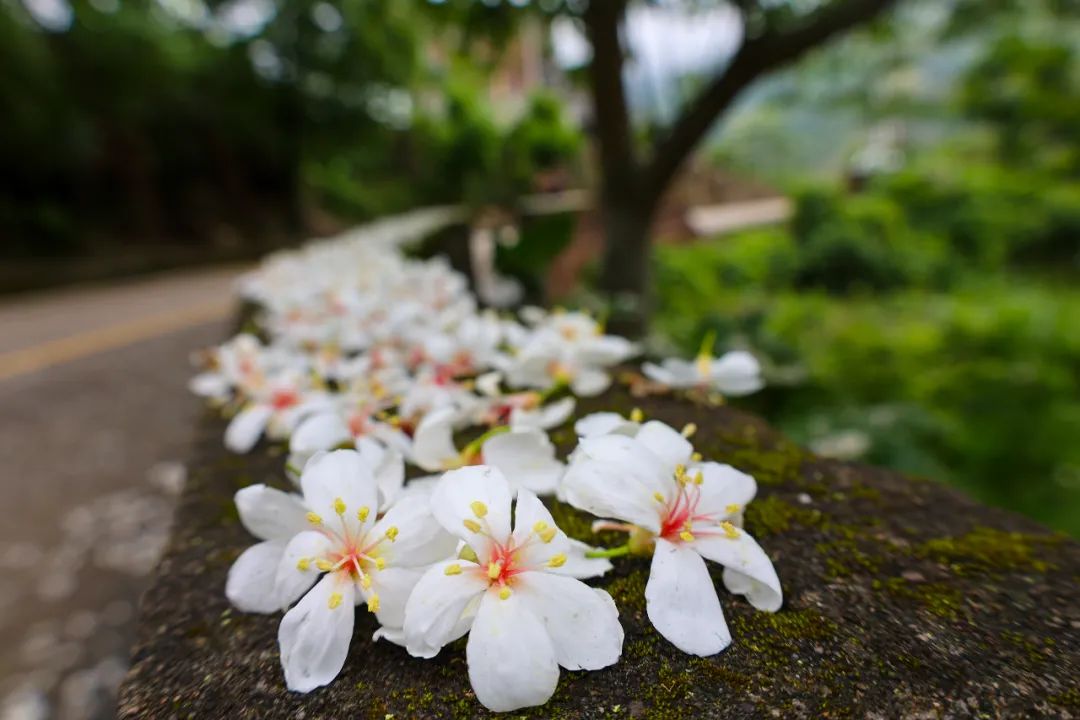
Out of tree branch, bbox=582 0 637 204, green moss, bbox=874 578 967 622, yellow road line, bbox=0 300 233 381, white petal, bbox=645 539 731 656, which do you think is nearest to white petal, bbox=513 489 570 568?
white petal, bbox=645 539 731 656

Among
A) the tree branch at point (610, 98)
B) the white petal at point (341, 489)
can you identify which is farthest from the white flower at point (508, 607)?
the tree branch at point (610, 98)

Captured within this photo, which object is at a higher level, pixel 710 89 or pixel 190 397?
pixel 710 89

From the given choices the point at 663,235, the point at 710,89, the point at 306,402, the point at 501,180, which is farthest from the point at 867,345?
the point at 501,180

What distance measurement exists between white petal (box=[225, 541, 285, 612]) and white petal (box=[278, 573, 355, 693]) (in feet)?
0.36

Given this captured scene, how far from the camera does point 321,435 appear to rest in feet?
3.29

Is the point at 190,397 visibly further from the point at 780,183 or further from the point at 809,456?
the point at 780,183

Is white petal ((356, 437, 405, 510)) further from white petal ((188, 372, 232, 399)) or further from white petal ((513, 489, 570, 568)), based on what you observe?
white petal ((188, 372, 232, 399))

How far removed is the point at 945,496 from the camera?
0.99 meters

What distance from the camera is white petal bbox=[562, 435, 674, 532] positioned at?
2.39ft

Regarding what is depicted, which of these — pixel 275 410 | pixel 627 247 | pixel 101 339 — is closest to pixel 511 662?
pixel 275 410

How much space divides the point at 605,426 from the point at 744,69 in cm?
413

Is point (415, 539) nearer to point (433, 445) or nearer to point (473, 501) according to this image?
point (473, 501)

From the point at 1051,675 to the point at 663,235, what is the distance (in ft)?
42.7

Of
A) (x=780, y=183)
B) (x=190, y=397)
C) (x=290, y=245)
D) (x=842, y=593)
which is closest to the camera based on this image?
(x=842, y=593)
